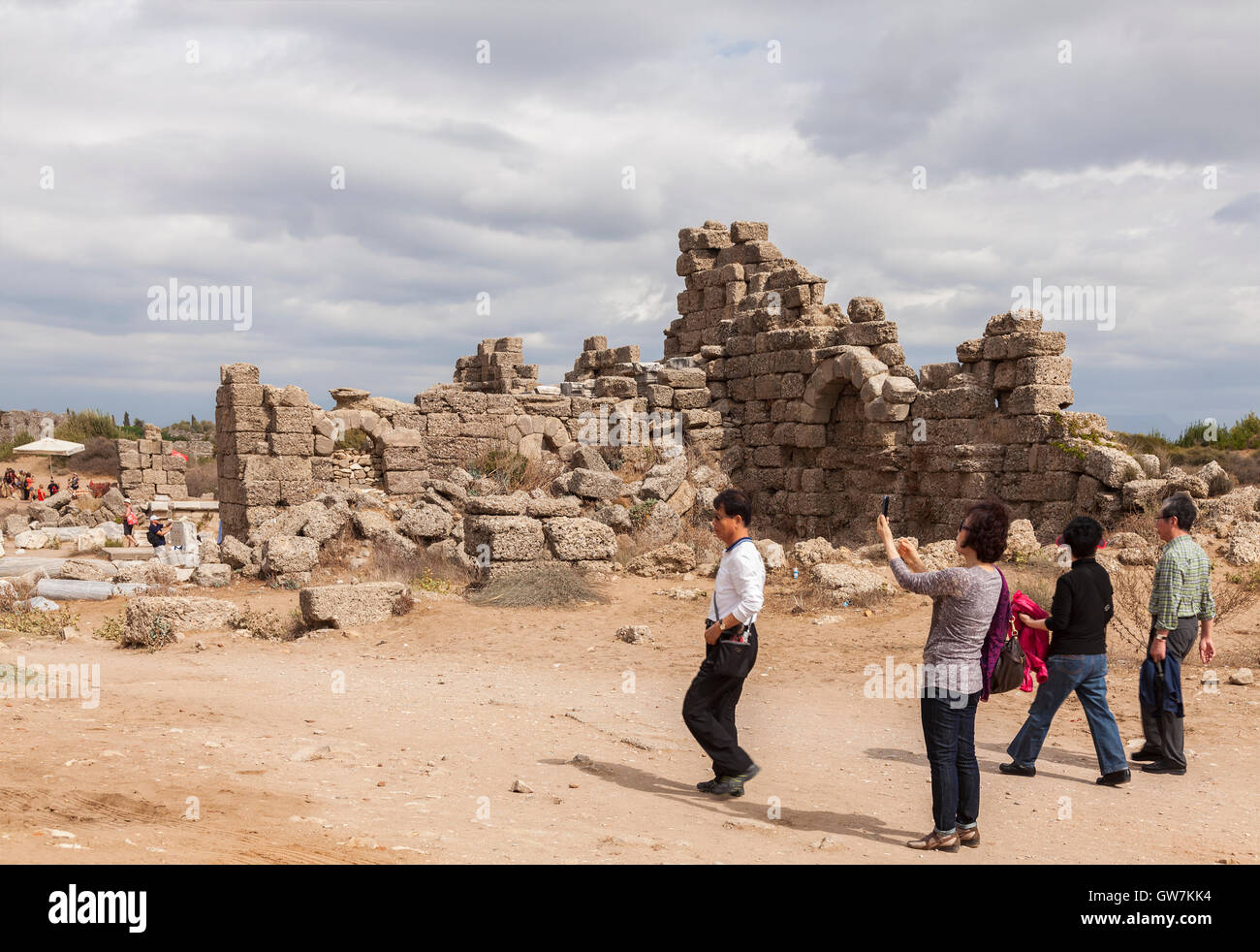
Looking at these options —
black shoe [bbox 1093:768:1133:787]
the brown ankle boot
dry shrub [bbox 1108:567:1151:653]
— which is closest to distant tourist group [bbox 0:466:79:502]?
dry shrub [bbox 1108:567:1151:653]

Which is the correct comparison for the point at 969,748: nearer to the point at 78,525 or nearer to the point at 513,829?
the point at 513,829

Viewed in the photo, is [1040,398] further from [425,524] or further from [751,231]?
[425,524]

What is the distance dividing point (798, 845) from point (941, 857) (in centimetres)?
67

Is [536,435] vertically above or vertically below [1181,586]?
above

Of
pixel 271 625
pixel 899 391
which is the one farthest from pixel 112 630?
pixel 899 391

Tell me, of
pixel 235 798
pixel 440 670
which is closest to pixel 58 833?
pixel 235 798

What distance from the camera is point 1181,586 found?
647 cm

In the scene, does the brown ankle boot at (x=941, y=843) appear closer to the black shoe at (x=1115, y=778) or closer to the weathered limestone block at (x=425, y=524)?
the black shoe at (x=1115, y=778)

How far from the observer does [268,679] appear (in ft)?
28.2

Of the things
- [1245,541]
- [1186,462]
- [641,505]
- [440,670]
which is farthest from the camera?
[1186,462]

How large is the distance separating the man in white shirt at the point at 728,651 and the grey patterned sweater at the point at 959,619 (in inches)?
35.2

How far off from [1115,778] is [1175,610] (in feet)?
3.68

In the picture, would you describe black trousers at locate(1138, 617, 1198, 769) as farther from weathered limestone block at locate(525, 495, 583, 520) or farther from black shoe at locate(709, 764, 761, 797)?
weathered limestone block at locate(525, 495, 583, 520)

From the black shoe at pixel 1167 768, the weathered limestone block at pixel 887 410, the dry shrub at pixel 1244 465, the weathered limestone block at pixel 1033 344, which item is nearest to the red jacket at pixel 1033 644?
the black shoe at pixel 1167 768
